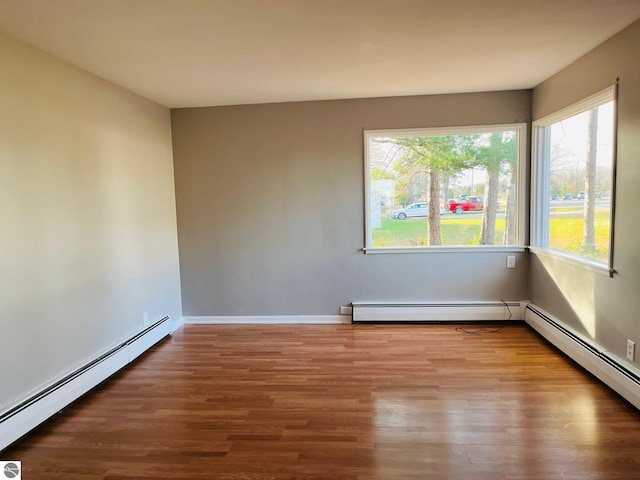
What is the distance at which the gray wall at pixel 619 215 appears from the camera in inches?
97.7

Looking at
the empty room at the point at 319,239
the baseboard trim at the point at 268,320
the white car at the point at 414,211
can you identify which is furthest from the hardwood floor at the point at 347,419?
the white car at the point at 414,211

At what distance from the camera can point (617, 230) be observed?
265 centimetres

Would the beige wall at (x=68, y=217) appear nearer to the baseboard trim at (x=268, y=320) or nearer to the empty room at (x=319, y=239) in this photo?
the empty room at (x=319, y=239)

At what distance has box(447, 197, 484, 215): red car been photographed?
13.6 ft

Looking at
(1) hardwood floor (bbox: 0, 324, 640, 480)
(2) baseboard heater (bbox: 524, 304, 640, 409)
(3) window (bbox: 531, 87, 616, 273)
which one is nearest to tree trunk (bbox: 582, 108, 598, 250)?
(3) window (bbox: 531, 87, 616, 273)

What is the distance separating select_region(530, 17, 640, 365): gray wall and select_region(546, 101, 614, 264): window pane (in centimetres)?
16

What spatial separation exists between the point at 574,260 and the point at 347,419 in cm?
221

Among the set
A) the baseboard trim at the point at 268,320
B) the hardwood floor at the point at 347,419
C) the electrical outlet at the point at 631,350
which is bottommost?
the hardwood floor at the point at 347,419

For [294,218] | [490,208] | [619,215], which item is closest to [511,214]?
[490,208]

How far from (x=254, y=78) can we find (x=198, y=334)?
251cm

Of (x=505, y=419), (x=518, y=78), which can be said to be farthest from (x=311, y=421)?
(x=518, y=78)

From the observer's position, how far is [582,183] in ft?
10.4

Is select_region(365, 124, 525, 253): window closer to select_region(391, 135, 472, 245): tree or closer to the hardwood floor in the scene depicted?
select_region(391, 135, 472, 245): tree

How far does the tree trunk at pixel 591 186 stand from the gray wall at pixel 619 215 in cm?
21
